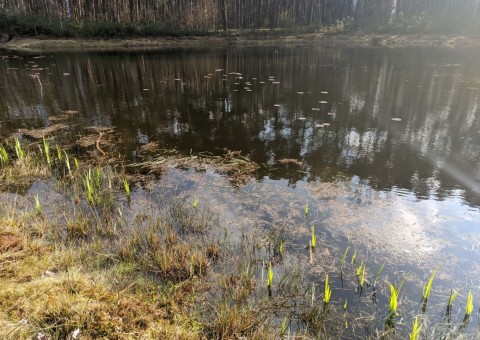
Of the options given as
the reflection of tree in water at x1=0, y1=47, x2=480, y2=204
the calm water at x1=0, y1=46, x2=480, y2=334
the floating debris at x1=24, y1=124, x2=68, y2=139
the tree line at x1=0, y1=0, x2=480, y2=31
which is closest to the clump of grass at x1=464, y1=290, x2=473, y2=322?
the calm water at x1=0, y1=46, x2=480, y2=334

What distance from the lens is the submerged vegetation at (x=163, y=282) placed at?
196 centimetres

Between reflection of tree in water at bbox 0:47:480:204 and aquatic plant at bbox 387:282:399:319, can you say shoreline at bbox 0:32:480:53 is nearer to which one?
reflection of tree in water at bbox 0:47:480:204

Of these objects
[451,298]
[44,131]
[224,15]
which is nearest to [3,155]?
[44,131]

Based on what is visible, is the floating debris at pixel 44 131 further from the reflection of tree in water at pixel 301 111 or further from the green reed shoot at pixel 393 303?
the green reed shoot at pixel 393 303

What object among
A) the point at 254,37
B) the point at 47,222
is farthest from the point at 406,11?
the point at 47,222

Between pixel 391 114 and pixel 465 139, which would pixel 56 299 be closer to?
pixel 465 139

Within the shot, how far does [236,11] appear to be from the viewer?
26.0m

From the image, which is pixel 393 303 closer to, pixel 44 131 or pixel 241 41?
pixel 44 131

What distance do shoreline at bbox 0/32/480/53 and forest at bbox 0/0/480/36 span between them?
3.17 feet

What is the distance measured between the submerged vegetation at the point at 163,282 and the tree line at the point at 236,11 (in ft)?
81.6

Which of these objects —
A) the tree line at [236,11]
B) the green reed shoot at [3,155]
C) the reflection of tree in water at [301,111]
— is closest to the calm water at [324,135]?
the reflection of tree in water at [301,111]

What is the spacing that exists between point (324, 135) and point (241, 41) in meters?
20.9

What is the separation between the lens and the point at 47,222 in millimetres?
3141

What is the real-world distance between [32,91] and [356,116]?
8.84 meters
